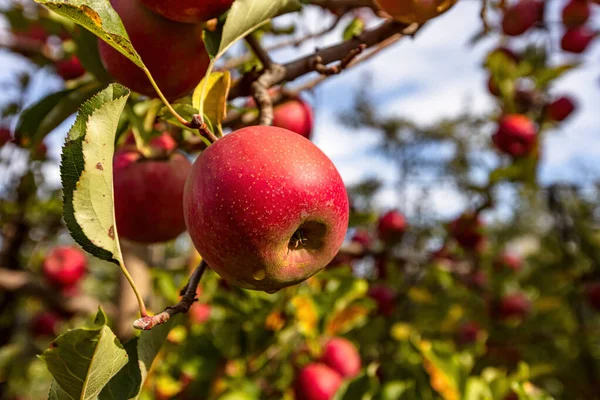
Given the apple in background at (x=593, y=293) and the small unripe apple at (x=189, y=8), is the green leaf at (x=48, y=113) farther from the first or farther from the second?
the apple in background at (x=593, y=293)

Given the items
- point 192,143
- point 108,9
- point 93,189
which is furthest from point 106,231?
point 192,143

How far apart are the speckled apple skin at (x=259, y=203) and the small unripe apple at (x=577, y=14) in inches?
80.7

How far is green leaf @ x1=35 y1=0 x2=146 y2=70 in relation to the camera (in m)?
0.47

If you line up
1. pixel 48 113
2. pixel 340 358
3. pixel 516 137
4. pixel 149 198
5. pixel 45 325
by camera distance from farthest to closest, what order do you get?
pixel 45 325
pixel 516 137
pixel 340 358
pixel 48 113
pixel 149 198

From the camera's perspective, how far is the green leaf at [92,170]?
0.48 m

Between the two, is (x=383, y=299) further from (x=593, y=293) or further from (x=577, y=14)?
(x=577, y=14)

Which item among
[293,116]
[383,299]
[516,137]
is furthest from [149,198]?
[516,137]

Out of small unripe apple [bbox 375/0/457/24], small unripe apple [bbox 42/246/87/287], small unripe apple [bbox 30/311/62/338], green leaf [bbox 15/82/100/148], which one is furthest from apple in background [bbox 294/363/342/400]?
small unripe apple [bbox 30/311/62/338]

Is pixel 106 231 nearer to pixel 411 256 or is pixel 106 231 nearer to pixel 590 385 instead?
pixel 411 256

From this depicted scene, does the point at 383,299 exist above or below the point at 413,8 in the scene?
below

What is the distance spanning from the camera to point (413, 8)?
642 mm

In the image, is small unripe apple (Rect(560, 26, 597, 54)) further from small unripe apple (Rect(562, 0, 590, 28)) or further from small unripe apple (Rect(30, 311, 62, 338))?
small unripe apple (Rect(30, 311, 62, 338))

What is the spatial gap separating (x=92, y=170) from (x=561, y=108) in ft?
7.00

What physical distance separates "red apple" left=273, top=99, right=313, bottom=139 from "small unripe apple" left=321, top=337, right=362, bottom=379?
0.85 meters
